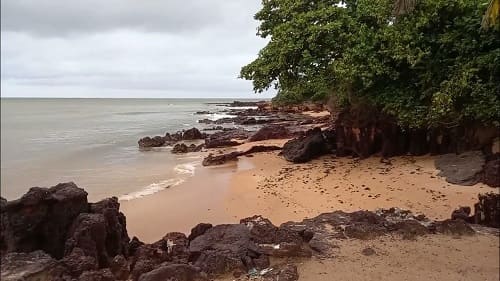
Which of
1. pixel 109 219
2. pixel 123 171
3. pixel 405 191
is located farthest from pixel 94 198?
pixel 405 191

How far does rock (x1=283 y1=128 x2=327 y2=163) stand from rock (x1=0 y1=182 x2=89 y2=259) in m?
9.54

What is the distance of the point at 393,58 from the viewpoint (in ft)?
37.9

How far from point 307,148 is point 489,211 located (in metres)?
7.83

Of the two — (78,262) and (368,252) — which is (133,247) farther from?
(368,252)

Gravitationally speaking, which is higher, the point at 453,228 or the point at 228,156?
the point at 453,228

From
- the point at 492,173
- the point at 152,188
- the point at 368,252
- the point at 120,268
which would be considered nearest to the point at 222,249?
the point at 120,268

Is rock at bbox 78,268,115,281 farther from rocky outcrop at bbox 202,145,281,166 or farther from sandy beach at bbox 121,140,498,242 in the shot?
rocky outcrop at bbox 202,145,281,166

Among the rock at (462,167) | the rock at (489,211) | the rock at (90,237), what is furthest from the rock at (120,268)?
the rock at (462,167)

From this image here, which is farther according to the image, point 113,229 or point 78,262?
point 113,229

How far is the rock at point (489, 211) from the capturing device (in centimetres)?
694

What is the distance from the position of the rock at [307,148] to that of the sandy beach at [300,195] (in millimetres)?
782

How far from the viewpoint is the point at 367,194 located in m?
9.88

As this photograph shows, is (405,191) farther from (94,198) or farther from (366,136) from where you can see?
(94,198)

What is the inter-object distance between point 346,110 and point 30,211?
11.3 m
